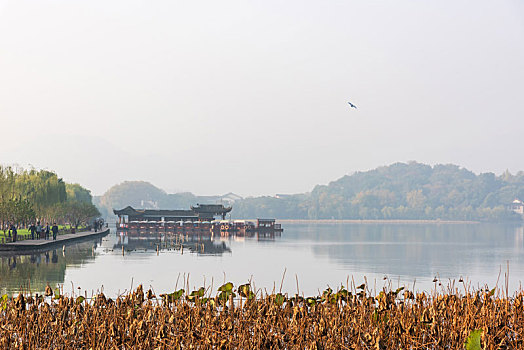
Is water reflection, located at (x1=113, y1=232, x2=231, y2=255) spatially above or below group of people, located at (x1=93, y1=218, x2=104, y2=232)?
below

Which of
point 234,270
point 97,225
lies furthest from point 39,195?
point 234,270

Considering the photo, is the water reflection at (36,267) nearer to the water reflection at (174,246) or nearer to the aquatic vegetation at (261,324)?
the aquatic vegetation at (261,324)

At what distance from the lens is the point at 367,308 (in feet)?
43.6

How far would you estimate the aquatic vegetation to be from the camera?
10461mm

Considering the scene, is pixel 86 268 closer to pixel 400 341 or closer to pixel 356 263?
pixel 356 263

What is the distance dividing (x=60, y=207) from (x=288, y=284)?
42.9m

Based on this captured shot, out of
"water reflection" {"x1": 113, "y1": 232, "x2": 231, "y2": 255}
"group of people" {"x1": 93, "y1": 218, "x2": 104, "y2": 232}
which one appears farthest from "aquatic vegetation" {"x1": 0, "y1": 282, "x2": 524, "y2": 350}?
"group of people" {"x1": 93, "y1": 218, "x2": 104, "y2": 232}

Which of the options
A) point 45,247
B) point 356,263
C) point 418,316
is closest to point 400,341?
point 418,316

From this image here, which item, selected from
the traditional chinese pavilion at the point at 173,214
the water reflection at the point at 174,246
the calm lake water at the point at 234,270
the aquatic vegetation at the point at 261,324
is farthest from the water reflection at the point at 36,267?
the traditional chinese pavilion at the point at 173,214

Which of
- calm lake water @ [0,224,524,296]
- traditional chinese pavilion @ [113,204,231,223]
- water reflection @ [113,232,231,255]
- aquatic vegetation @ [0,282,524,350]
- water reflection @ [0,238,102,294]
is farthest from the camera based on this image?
traditional chinese pavilion @ [113,204,231,223]

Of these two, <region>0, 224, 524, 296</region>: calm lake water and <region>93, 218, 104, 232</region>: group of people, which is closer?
<region>0, 224, 524, 296</region>: calm lake water

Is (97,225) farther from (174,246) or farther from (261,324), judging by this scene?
(261,324)

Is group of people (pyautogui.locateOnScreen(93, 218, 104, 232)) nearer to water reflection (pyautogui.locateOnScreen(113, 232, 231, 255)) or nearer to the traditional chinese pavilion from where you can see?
the traditional chinese pavilion

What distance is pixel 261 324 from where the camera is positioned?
37.0 feet
